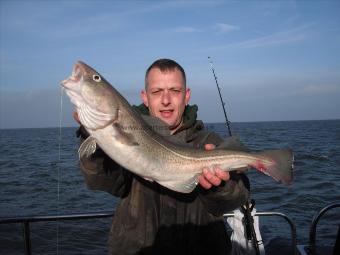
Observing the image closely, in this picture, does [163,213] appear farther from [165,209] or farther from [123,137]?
[123,137]

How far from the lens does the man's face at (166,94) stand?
4285 mm

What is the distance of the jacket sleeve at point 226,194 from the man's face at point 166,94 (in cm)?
72

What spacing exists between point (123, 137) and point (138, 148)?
0.67ft

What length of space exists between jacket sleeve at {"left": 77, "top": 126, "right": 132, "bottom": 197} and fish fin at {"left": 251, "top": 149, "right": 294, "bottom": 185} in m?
1.52

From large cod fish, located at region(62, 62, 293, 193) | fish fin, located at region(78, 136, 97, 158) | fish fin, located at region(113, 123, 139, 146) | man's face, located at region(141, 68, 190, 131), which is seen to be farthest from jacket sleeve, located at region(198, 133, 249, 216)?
fish fin, located at region(78, 136, 97, 158)

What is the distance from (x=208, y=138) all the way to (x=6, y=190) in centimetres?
1596

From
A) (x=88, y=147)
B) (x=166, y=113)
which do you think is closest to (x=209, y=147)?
(x=166, y=113)

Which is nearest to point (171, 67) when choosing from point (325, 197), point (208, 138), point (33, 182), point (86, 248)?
point (208, 138)

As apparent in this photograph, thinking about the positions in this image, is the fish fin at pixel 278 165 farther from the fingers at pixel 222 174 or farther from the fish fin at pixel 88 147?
the fish fin at pixel 88 147

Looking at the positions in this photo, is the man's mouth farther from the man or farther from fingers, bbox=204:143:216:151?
fingers, bbox=204:143:216:151

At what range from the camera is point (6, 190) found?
1747cm

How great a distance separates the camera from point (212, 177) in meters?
3.84

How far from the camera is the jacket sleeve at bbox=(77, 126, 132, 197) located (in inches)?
140

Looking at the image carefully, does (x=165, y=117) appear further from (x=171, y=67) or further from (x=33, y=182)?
(x=33, y=182)
